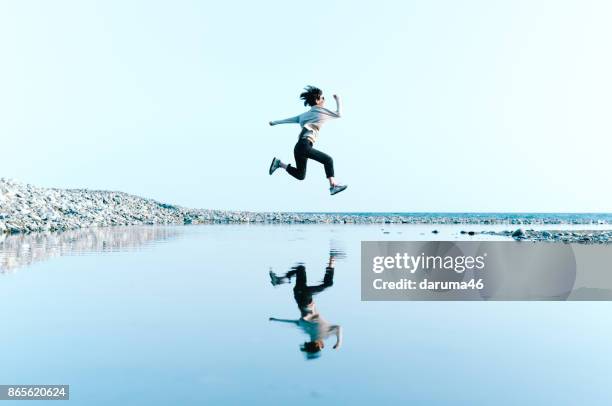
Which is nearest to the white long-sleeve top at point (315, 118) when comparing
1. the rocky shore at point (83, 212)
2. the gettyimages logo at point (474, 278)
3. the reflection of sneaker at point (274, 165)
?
the reflection of sneaker at point (274, 165)

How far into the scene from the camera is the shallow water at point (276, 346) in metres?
4.97

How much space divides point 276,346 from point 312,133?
114 inches

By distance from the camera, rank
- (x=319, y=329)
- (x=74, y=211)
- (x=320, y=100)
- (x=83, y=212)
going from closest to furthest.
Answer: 1. (x=319, y=329)
2. (x=320, y=100)
3. (x=74, y=211)
4. (x=83, y=212)

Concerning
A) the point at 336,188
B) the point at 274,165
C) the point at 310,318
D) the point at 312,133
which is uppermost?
the point at 312,133

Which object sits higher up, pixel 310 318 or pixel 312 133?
pixel 312 133

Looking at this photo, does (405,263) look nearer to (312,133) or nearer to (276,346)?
(312,133)

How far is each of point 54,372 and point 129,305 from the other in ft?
11.5

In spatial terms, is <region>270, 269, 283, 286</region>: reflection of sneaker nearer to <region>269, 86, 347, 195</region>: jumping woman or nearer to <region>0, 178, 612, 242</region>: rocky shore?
<region>269, 86, 347, 195</region>: jumping woman

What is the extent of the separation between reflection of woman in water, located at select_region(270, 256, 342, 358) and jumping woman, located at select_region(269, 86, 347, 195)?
6.17ft

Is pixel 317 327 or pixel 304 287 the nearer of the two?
pixel 317 327

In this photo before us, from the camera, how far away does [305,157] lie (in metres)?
7.42

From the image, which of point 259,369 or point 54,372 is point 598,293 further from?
point 54,372

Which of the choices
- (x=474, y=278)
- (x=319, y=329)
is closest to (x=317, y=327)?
(x=319, y=329)

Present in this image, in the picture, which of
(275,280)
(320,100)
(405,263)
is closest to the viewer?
(320,100)
